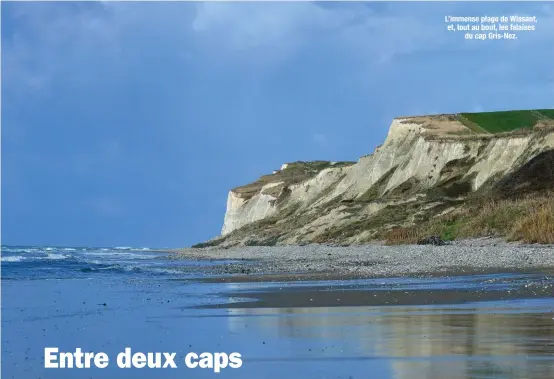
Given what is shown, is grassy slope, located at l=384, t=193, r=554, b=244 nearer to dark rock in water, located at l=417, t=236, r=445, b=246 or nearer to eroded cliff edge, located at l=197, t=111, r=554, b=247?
eroded cliff edge, located at l=197, t=111, r=554, b=247

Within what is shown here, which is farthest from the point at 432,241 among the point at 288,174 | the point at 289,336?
the point at 288,174

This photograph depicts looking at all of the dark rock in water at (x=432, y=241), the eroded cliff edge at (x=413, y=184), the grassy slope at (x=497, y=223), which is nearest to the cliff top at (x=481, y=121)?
the eroded cliff edge at (x=413, y=184)

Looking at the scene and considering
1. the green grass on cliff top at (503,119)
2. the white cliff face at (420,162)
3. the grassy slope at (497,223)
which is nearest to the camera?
the grassy slope at (497,223)

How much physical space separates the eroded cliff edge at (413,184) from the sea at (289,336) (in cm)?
2904

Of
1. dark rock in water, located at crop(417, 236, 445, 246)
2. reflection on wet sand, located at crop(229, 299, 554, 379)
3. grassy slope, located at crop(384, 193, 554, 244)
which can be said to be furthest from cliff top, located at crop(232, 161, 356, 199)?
reflection on wet sand, located at crop(229, 299, 554, 379)

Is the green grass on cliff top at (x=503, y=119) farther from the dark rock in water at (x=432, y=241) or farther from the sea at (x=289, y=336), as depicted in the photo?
the sea at (x=289, y=336)

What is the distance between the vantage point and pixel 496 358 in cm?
884

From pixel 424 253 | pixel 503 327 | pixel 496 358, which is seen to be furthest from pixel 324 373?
pixel 424 253

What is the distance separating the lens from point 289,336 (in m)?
11.4

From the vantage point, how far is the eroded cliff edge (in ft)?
197

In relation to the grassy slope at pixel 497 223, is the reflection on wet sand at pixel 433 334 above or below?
below

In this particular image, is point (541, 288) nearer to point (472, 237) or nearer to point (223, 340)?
point (223, 340)

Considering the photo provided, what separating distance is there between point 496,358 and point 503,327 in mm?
2602

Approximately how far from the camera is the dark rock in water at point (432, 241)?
1800 inches
